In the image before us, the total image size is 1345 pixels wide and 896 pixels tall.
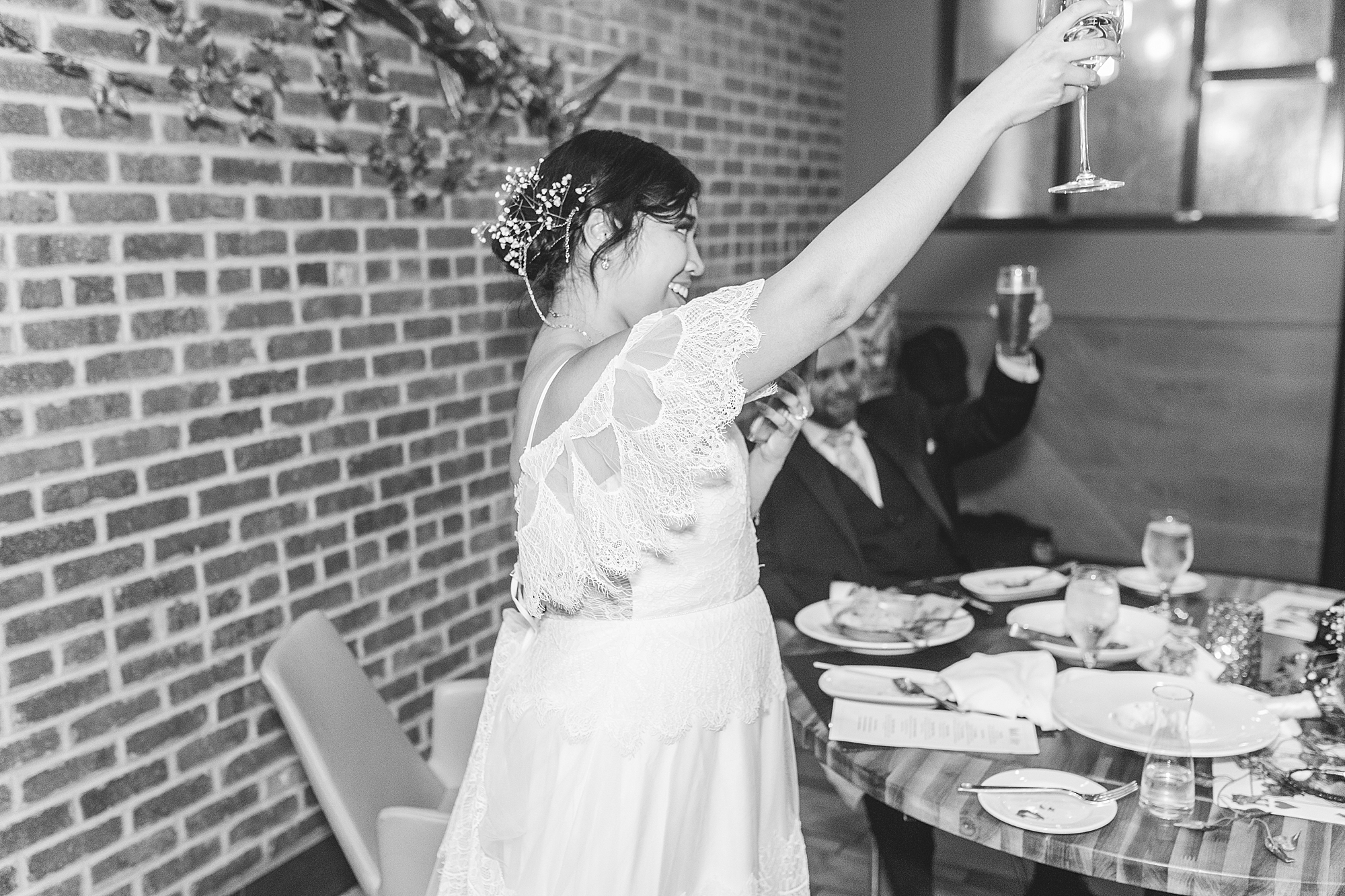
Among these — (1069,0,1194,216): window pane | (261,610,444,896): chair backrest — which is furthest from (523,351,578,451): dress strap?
(1069,0,1194,216): window pane

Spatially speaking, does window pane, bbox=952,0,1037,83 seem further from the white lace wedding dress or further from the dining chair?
the white lace wedding dress

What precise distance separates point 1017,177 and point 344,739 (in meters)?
4.29

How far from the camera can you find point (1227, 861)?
4.47ft

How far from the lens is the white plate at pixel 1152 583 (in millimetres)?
2408

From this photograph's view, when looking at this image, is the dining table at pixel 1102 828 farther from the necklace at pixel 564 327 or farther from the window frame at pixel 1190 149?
the window frame at pixel 1190 149

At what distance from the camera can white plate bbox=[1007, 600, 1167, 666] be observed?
199cm

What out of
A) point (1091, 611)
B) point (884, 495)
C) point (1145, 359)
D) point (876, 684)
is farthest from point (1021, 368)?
point (1145, 359)

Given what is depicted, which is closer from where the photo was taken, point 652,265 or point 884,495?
point 652,265

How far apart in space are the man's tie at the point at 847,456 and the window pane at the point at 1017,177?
8.19 feet

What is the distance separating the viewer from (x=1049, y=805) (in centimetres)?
150

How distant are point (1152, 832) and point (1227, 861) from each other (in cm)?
9

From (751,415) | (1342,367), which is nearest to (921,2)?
(1342,367)

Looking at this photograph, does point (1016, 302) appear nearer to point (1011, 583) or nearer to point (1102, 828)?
point (1011, 583)

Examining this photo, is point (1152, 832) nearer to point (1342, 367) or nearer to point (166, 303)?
point (166, 303)
